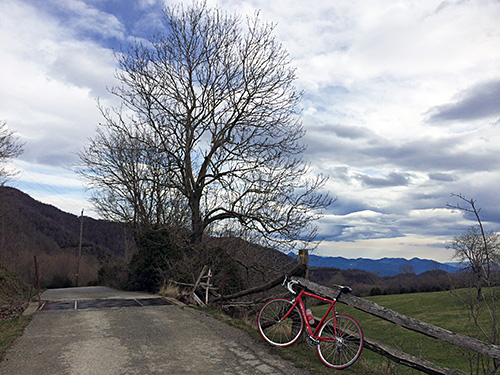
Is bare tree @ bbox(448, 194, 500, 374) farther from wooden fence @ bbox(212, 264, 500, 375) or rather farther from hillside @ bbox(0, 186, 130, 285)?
hillside @ bbox(0, 186, 130, 285)

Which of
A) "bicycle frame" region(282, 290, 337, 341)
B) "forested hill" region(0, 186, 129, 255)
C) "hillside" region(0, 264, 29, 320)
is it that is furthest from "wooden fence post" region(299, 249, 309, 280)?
"forested hill" region(0, 186, 129, 255)

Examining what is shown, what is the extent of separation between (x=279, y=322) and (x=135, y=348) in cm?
237

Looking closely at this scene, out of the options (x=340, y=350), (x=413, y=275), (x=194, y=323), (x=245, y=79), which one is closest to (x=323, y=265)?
(x=194, y=323)

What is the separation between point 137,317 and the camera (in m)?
9.12

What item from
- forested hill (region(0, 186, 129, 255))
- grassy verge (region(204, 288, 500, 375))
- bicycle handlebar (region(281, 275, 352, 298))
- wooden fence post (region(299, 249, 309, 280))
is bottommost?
grassy verge (region(204, 288, 500, 375))

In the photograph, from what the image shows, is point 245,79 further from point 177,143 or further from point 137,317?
point 137,317

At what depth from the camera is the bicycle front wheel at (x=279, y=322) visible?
6887 millimetres

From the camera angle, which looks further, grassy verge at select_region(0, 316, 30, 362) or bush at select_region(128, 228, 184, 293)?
bush at select_region(128, 228, 184, 293)

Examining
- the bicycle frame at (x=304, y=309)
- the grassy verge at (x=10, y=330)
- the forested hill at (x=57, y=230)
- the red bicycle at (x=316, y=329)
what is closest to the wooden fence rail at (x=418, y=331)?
the bicycle frame at (x=304, y=309)

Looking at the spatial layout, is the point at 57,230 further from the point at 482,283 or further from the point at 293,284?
the point at 482,283

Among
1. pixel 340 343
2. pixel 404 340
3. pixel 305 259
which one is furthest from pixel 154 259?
pixel 404 340

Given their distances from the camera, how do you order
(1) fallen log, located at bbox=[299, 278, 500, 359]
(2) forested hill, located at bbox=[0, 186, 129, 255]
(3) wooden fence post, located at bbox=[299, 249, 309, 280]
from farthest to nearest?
(2) forested hill, located at bbox=[0, 186, 129, 255] < (3) wooden fence post, located at bbox=[299, 249, 309, 280] < (1) fallen log, located at bbox=[299, 278, 500, 359]

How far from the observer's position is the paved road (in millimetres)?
5707

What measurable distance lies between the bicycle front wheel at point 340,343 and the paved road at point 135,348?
598mm
